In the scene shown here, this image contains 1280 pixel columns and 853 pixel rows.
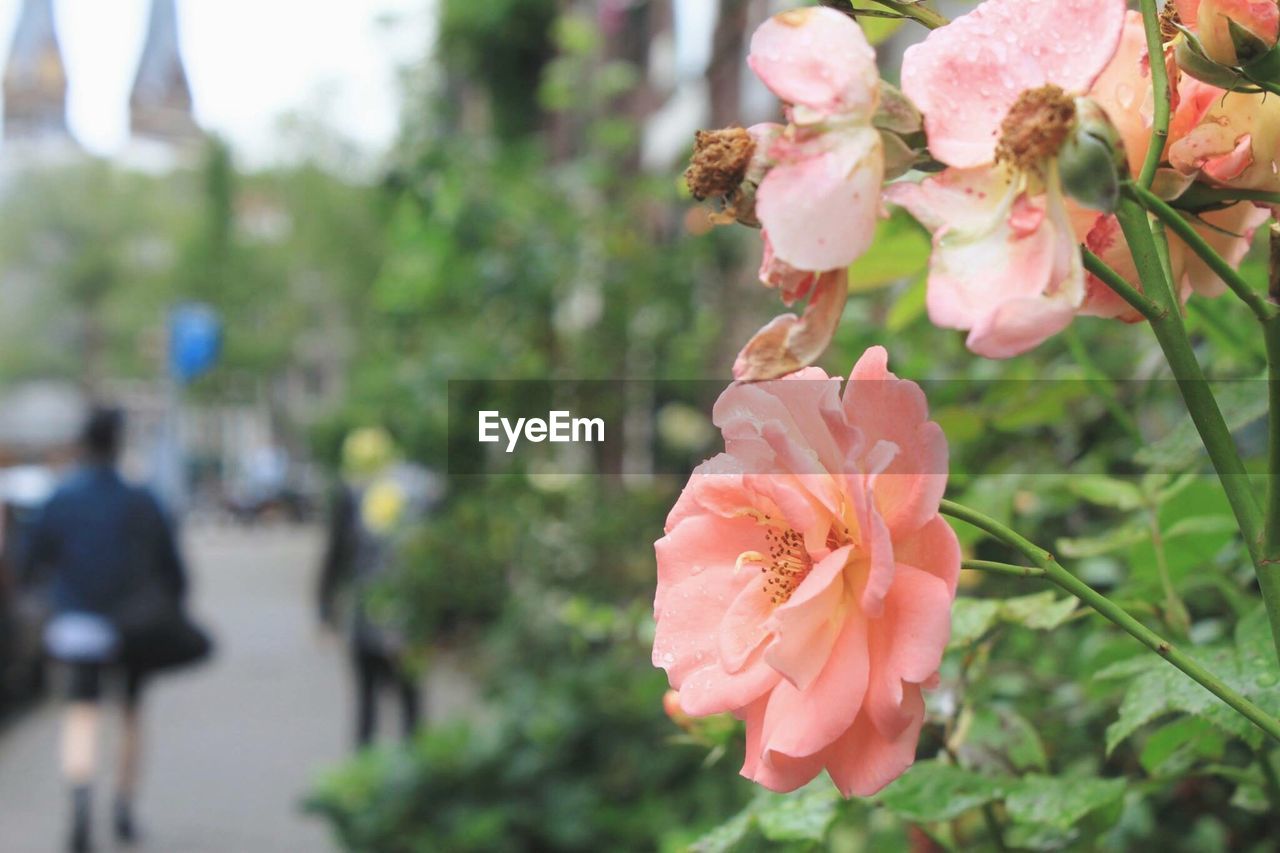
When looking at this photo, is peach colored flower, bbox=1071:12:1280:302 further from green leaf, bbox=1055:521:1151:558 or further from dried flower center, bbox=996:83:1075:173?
green leaf, bbox=1055:521:1151:558

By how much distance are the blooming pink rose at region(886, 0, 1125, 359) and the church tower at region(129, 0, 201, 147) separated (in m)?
71.8

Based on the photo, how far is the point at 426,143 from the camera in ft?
19.8

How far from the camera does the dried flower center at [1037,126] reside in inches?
19.4

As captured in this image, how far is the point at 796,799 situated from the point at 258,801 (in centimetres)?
665

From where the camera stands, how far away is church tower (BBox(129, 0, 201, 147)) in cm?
6894

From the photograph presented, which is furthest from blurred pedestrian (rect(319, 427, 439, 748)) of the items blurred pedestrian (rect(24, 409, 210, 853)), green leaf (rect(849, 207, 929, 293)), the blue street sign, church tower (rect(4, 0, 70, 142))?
church tower (rect(4, 0, 70, 142))

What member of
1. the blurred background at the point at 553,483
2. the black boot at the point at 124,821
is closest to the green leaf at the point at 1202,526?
the blurred background at the point at 553,483

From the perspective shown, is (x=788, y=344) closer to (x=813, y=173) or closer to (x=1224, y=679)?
(x=813, y=173)

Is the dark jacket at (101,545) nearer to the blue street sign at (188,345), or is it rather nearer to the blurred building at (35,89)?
the blue street sign at (188,345)

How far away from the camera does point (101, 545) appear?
619cm

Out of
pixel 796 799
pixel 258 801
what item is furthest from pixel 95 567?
pixel 796 799

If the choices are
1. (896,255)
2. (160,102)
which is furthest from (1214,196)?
(160,102)

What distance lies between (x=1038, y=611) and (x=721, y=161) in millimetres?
578

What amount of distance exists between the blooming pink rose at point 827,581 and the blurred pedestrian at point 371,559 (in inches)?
226
